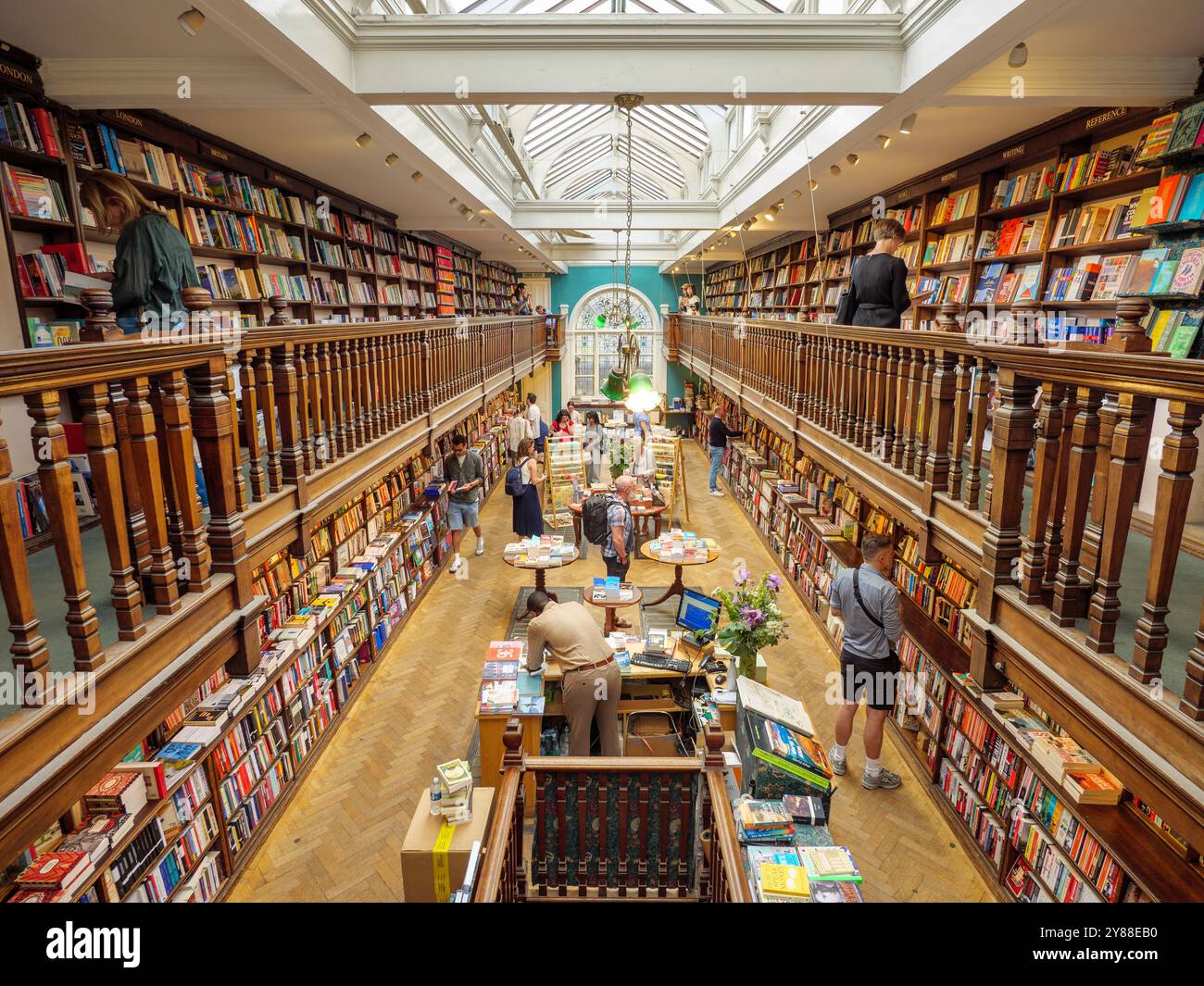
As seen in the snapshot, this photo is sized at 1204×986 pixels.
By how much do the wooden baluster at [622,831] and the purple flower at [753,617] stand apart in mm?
1904

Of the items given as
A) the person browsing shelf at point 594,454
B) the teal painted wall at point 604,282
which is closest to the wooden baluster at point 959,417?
the person browsing shelf at point 594,454

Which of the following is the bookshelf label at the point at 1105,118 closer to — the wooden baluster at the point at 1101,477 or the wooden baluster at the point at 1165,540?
the wooden baluster at the point at 1101,477

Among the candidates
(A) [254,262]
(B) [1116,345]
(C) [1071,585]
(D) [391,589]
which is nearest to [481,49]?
(A) [254,262]

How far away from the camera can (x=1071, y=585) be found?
223 cm

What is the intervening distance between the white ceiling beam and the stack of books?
12.9 ft

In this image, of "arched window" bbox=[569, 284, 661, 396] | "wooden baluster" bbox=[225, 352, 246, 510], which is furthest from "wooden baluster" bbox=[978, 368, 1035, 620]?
"arched window" bbox=[569, 284, 661, 396]

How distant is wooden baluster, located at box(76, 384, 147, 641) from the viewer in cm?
191

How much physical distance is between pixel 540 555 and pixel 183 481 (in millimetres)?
4852

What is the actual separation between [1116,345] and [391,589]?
609 cm

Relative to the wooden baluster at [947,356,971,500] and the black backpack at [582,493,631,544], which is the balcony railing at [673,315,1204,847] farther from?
the black backpack at [582,493,631,544]

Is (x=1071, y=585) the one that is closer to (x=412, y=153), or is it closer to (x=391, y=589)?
(x=412, y=153)

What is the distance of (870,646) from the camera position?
14.2 ft

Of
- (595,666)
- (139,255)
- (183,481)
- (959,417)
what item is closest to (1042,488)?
(959,417)

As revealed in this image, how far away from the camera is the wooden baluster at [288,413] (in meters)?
3.19
